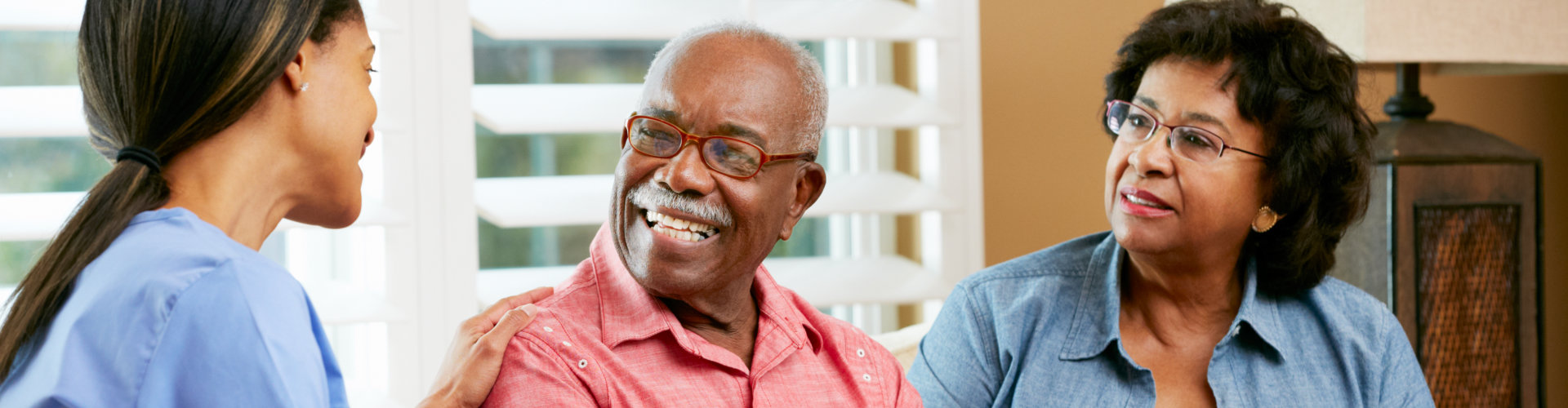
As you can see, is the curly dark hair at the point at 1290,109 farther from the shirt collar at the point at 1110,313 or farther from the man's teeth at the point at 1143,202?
the man's teeth at the point at 1143,202

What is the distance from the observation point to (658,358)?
1.26 m

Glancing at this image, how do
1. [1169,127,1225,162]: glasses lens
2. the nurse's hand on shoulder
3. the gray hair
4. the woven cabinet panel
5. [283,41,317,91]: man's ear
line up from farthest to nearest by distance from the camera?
the woven cabinet panel, [1169,127,1225,162]: glasses lens, the gray hair, the nurse's hand on shoulder, [283,41,317,91]: man's ear

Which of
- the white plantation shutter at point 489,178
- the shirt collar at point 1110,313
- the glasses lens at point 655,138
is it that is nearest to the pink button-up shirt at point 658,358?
the glasses lens at point 655,138

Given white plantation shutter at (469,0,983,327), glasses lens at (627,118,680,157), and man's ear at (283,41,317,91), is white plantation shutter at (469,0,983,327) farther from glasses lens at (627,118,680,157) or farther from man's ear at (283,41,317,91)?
man's ear at (283,41,317,91)

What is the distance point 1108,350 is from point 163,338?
3.96 feet

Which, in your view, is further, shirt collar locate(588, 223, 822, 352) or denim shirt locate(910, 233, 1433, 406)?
denim shirt locate(910, 233, 1433, 406)

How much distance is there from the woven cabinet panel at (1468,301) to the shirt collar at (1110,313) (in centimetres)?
43

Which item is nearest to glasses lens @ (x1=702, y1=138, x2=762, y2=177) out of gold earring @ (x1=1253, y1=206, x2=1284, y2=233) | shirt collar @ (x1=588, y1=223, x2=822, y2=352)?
shirt collar @ (x1=588, y1=223, x2=822, y2=352)

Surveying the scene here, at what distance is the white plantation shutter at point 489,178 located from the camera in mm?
1898

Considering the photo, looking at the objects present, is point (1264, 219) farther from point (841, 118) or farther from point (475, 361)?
point (475, 361)

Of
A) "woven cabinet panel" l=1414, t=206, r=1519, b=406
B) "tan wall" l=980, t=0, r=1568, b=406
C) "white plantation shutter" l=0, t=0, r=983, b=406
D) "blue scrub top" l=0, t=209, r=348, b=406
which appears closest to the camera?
"blue scrub top" l=0, t=209, r=348, b=406

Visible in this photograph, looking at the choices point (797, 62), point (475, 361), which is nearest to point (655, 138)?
point (797, 62)

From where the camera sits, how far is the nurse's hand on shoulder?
45.7 inches

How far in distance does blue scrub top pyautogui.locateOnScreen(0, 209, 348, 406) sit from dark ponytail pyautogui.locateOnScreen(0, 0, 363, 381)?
0.02 metres
